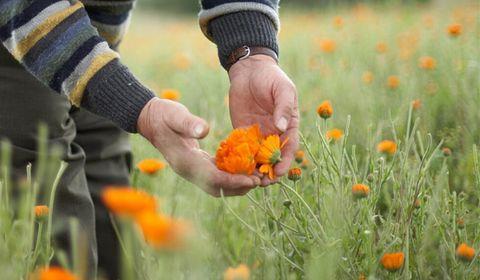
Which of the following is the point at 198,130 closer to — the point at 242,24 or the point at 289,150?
the point at 289,150

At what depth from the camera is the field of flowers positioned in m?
1.01

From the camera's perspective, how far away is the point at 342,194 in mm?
1162

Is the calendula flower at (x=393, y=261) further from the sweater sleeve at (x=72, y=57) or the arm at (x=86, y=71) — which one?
the sweater sleeve at (x=72, y=57)

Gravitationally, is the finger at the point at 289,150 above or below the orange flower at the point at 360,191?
above

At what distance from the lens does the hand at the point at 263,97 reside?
1.26 metres

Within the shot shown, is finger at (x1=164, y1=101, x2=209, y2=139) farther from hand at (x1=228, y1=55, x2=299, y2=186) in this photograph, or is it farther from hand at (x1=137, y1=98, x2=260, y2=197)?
hand at (x1=228, y1=55, x2=299, y2=186)

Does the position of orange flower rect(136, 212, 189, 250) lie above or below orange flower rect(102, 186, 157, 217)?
below

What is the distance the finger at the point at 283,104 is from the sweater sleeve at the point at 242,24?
0.17 metres

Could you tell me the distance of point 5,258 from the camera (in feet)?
3.08

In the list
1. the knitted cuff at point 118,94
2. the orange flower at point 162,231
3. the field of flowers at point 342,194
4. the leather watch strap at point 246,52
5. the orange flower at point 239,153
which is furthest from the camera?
the leather watch strap at point 246,52

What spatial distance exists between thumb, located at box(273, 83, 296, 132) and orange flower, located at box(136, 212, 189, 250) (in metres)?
0.56

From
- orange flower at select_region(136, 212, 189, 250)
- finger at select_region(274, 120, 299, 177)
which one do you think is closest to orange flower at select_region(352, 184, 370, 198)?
finger at select_region(274, 120, 299, 177)

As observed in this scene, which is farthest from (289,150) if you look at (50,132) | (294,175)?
(50,132)

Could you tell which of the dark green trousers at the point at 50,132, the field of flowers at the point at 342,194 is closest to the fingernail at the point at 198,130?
the field of flowers at the point at 342,194
